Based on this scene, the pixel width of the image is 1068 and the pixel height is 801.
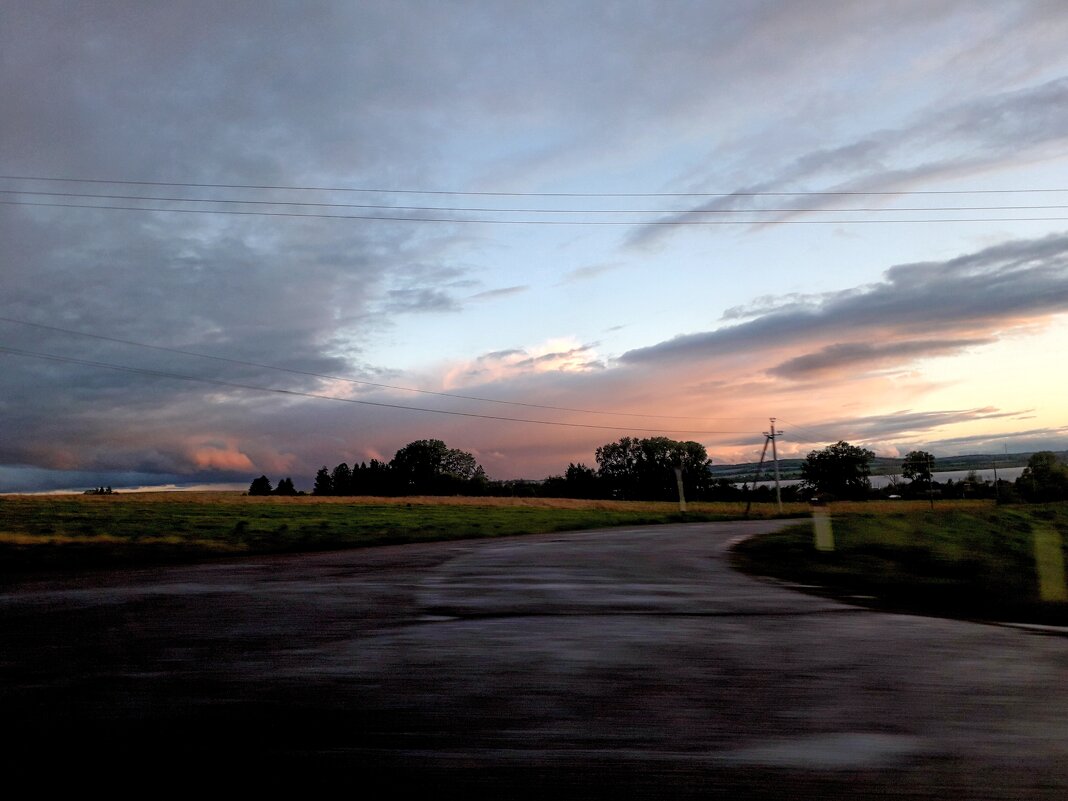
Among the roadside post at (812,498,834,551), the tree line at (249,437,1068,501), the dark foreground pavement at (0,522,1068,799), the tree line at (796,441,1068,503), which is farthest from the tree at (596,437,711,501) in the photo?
the dark foreground pavement at (0,522,1068,799)

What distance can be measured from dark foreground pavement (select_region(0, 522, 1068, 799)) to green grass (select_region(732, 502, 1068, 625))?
1397 millimetres

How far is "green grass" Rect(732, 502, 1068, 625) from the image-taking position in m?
9.27

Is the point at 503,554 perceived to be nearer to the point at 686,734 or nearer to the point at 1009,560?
the point at 1009,560

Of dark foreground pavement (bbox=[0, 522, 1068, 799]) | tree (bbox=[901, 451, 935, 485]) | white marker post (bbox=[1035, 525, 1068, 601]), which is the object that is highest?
tree (bbox=[901, 451, 935, 485])

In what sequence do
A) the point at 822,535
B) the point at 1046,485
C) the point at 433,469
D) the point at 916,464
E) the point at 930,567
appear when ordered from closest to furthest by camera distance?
the point at 930,567
the point at 822,535
the point at 1046,485
the point at 433,469
the point at 916,464

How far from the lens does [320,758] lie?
369 centimetres

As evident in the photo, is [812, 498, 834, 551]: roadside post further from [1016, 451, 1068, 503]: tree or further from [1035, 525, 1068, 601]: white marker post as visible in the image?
[1016, 451, 1068, 503]: tree

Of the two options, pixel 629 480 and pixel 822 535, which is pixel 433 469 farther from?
pixel 822 535

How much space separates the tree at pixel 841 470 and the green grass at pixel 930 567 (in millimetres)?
119922

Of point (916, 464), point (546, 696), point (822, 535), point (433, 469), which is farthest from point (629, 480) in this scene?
point (546, 696)

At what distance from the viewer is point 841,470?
5359 inches

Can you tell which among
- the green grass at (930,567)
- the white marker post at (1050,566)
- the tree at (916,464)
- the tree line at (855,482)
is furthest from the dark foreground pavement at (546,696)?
the tree at (916,464)

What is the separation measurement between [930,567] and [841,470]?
436 feet

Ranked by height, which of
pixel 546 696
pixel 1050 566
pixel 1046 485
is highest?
pixel 1046 485
